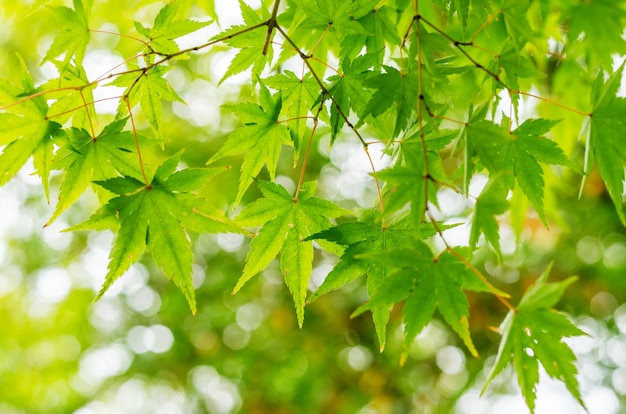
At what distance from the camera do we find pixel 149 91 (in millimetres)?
1192

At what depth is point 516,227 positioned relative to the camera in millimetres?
2004

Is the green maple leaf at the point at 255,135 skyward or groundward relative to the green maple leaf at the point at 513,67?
groundward

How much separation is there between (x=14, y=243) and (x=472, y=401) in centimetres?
484

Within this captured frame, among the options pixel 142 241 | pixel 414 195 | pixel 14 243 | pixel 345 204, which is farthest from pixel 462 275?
pixel 14 243

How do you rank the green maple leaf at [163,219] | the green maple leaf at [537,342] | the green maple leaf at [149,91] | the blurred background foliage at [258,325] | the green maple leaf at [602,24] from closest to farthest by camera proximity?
the green maple leaf at [602,24] < the green maple leaf at [537,342] < the green maple leaf at [163,219] < the green maple leaf at [149,91] < the blurred background foliage at [258,325]

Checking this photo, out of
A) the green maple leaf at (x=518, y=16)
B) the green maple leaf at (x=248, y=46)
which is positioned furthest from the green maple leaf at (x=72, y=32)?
the green maple leaf at (x=518, y=16)

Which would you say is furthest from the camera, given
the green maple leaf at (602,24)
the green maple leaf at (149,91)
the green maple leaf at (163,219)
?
the green maple leaf at (149,91)

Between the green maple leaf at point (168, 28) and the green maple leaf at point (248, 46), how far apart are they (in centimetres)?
8

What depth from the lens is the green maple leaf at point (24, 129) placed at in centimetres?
110

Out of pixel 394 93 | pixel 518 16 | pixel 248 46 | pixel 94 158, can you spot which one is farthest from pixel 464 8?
pixel 94 158

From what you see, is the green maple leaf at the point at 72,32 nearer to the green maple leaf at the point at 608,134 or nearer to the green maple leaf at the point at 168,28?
the green maple leaf at the point at 168,28

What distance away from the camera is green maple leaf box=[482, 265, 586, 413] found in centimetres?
94

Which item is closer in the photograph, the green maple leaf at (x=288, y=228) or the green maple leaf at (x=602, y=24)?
the green maple leaf at (x=602, y=24)

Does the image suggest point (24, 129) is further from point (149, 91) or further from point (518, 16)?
point (518, 16)
